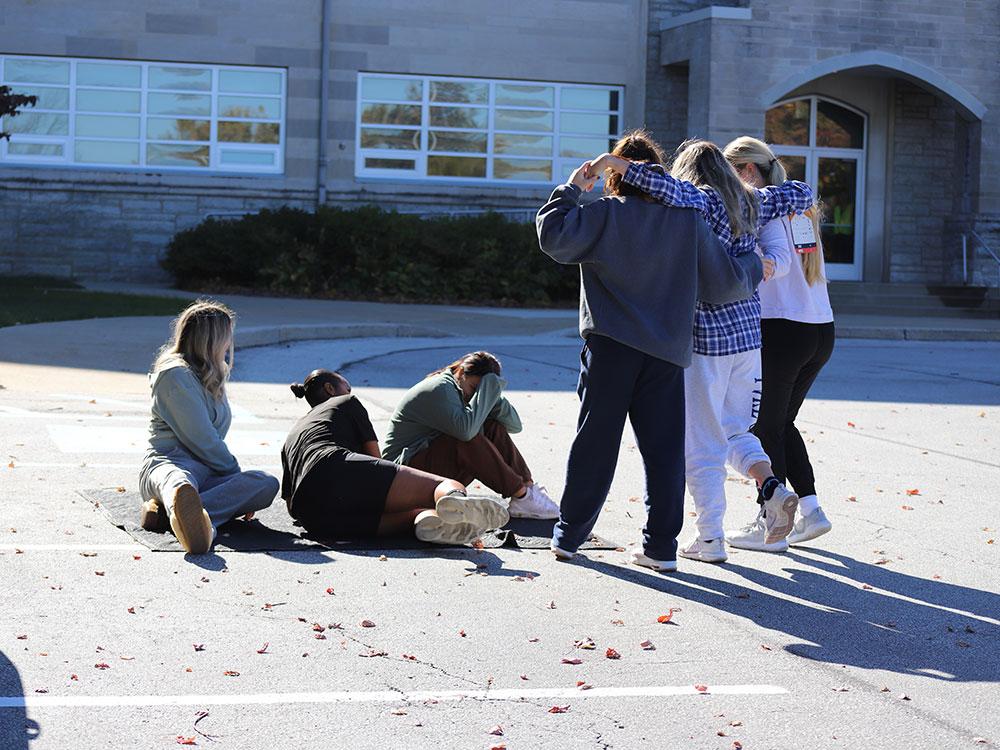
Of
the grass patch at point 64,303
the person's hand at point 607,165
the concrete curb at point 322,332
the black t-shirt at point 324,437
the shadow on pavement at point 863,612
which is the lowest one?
the shadow on pavement at point 863,612

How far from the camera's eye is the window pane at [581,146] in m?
27.3

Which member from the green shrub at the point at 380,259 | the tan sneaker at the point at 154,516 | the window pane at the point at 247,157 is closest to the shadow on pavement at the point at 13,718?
the tan sneaker at the point at 154,516

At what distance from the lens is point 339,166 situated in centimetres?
2627

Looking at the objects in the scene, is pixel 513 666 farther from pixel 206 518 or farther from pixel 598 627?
pixel 206 518

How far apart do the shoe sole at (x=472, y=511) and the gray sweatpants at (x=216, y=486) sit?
3.22 feet

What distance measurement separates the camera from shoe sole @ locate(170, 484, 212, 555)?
241 inches

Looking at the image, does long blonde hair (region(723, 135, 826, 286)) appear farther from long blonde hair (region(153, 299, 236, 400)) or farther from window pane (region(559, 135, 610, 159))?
window pane (region(559, 135, 610, 159))

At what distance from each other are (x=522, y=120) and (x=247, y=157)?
5.35 meters

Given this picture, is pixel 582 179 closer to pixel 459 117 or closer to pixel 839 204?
pixel 459 117

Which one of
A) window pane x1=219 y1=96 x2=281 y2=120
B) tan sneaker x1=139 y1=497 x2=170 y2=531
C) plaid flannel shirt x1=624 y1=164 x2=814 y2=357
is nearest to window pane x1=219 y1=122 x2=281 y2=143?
window pane x1=219 y1=96 x2=281 y2=120

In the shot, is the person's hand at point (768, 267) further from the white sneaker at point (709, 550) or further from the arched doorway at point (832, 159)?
the arched doorway at point (832, 159)

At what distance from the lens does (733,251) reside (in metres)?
6.25

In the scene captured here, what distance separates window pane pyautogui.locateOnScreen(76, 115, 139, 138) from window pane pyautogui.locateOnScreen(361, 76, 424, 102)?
434cm

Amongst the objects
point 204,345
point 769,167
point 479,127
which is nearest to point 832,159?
point 479,127
